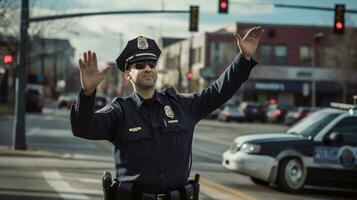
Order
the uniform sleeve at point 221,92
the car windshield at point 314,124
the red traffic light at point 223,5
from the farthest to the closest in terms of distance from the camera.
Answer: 1. the red traffic light at point 223,5
2. the car windshield at point 314,124
3. the uniform sleeve at point 221,92

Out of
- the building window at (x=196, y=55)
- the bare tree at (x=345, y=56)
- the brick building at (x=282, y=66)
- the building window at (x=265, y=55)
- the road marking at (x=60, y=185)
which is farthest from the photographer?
the building window at (x=196, y=55)

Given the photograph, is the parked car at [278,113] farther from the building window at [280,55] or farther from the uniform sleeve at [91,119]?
the uniform sleeve at [91,119]

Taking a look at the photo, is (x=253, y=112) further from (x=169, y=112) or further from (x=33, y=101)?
(x=169, y=112)

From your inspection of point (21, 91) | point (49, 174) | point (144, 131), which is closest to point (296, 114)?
point (21, 91)

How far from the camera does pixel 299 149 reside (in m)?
12.3

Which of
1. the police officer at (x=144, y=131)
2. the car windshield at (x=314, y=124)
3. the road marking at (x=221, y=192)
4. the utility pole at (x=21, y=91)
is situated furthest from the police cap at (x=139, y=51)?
the utility pole at (x=21, y=91)

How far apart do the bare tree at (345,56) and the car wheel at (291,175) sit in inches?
1749

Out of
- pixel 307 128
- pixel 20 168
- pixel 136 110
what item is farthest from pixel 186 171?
pixel 20 168

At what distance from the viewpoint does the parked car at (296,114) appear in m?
46.4

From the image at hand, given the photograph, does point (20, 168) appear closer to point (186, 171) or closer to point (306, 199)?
point (306, 199)

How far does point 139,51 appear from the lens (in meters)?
4.14

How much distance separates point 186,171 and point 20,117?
1598 cm

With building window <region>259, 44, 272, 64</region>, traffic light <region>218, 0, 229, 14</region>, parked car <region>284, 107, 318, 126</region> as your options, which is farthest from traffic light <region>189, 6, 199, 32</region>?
building window <region>259, 44, 272, 64</region>

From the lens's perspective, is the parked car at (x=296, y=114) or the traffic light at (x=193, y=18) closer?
the traffic light at (x=193, y=18)
